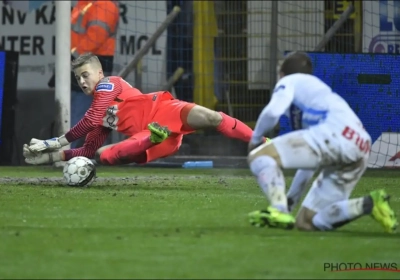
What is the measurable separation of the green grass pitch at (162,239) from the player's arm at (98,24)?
5.67 meters

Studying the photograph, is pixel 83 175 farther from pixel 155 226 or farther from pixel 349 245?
pixel 349 245

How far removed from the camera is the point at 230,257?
262 inches

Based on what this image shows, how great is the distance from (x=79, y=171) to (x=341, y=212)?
4658mm

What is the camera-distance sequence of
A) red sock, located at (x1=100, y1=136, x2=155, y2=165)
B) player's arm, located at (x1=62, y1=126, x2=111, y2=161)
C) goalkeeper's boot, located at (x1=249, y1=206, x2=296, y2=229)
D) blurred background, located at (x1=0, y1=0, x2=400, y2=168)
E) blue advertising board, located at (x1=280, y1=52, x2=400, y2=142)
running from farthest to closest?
blurred background, located at (x1=0, y1=0, x2=400, y2=168)
blue advertising board, located at (x1=280, y1=52, x2=400, y2=142)
player's arm, located at (x1=62, y1=126, x2=111, y2=161)
red sock, located at (x1=100, y1=136, x2=155, y2=165)
goalkeeper's boot, located at (x1=249, y1=206, x2=296, y2=229)

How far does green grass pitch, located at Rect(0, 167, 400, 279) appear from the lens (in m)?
6.29

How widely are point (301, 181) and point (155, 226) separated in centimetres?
107

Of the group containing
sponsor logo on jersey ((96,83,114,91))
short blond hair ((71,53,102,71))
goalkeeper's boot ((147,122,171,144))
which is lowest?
goalkeeper's boot ((147,122,171,144))

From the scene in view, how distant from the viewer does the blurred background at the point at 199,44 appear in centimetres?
1705

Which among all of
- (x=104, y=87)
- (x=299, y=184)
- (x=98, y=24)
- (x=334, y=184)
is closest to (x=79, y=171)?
(x=104, y=87)

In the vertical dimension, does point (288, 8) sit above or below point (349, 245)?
above

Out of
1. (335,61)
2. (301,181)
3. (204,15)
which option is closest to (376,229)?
(301,181)

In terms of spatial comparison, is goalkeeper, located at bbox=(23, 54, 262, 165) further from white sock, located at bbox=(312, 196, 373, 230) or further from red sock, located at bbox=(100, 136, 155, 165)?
white sock, located at bbox=(312, 196, 373, 230)

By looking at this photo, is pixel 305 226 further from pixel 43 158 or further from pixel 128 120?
pixel 43 158

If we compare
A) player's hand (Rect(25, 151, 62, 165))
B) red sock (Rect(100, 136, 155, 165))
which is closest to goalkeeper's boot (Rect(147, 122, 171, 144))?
red sock (Rect(100, 136, 155, 165))
